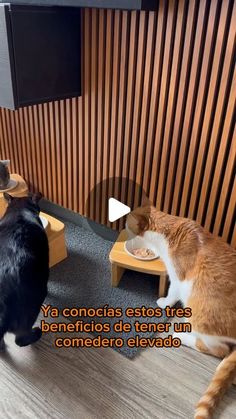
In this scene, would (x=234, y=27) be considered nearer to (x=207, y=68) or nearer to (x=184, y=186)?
(x=207, y=68)

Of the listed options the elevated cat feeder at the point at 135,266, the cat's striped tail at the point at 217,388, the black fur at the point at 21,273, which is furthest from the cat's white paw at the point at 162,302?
the black fur at the point at 21,273

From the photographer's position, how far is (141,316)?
1.43 m

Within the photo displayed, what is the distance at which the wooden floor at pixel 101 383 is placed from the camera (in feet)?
3.59

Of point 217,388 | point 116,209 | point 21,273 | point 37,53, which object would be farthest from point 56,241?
point 217,388

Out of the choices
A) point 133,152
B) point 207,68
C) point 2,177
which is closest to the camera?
point 207,68

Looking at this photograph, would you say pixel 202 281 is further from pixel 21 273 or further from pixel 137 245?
pixel 21 273

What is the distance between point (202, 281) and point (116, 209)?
647 mm

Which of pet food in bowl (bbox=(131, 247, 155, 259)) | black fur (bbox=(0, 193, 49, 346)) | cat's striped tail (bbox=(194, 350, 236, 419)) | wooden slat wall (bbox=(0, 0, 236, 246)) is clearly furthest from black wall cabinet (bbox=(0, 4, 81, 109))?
cat's striped tail (bbox=(194, 350, 236, 419))

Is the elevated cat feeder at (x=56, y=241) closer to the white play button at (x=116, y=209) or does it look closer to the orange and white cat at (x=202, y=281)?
the white play button at (x=116, y=209)

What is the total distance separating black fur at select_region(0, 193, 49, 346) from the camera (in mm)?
1104

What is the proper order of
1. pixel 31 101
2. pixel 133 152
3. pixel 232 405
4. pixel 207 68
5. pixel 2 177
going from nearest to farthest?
1. pixel 232 405
2. pixel 207 68
3. pixel 31 101
4. pixel 133 152
5. pixel 2 177

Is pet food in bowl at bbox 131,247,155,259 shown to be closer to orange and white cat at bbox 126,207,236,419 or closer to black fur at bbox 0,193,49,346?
orange and white cat at bbox 126,207,236,419

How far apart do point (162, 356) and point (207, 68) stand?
3.63 ft

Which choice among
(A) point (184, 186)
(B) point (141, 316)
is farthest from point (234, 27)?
(B) point (141, 316)
